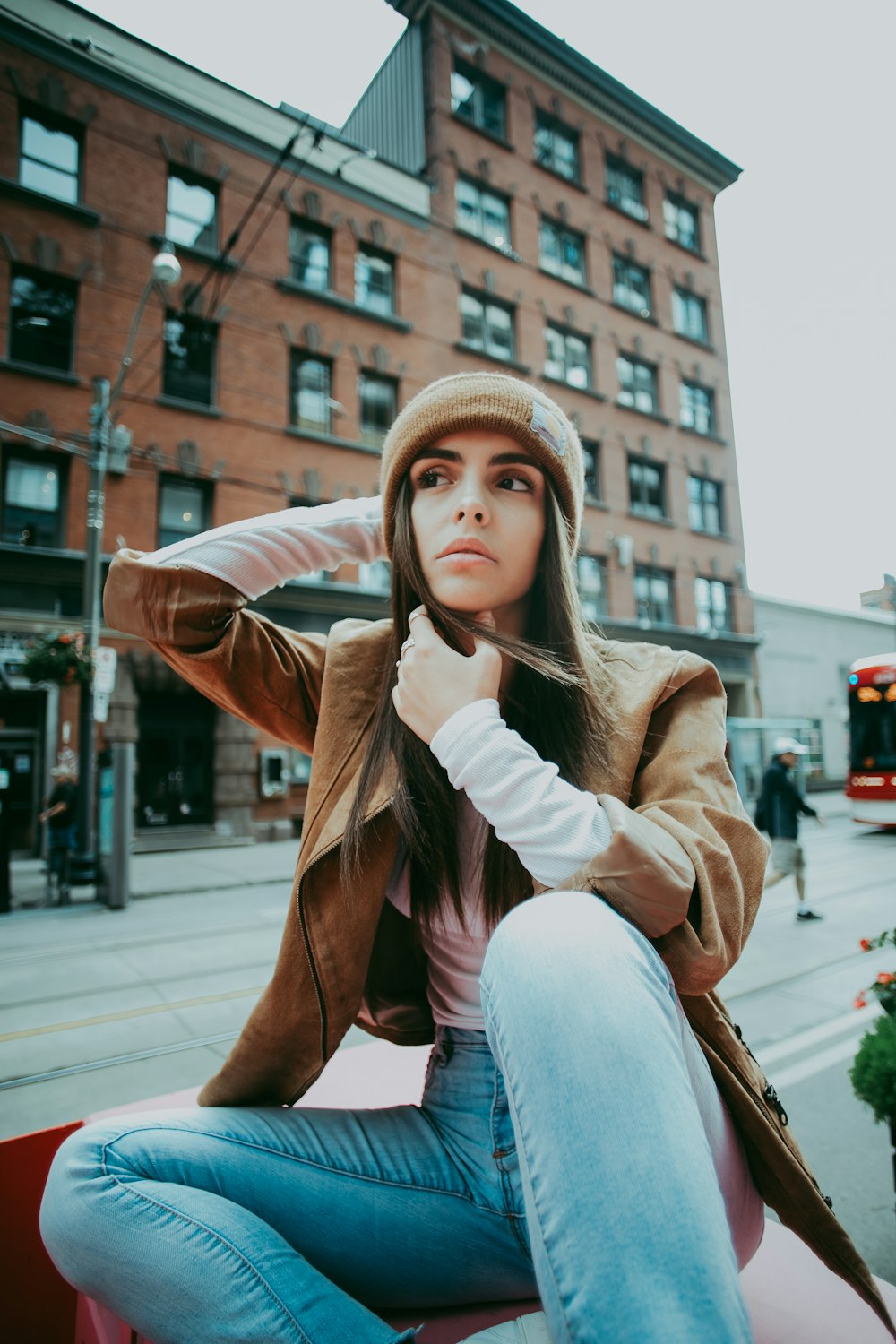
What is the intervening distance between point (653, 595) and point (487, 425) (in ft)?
61.4

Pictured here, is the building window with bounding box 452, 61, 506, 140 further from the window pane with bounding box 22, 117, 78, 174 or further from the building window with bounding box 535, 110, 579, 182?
the window pane with bounding box 22, 117, 78, 174

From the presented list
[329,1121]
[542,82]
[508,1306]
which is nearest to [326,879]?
[329,1121]

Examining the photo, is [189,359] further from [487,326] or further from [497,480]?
[497,480]

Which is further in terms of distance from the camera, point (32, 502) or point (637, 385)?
point (637, 385)

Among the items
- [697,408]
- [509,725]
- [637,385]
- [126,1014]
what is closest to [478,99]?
[637,385]

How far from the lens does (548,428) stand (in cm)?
141

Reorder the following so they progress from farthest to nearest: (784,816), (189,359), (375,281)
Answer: (375,281)
(189,359)
(784,816)

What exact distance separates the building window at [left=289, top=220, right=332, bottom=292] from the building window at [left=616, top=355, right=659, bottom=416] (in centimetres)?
819

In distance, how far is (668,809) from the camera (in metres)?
1.03

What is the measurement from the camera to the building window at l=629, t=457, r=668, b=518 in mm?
19375

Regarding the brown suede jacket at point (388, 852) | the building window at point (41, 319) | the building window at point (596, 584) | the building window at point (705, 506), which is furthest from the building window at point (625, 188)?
the brown suede jacket at point (388, 852)

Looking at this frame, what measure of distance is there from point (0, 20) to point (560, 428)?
46.1 feet

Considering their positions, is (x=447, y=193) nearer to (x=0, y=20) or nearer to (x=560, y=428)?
(x=0, y=20)

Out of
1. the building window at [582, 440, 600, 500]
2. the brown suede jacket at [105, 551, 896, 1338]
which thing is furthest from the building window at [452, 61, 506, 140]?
the brown suede jacket at [105, 551, 896, 1338]
